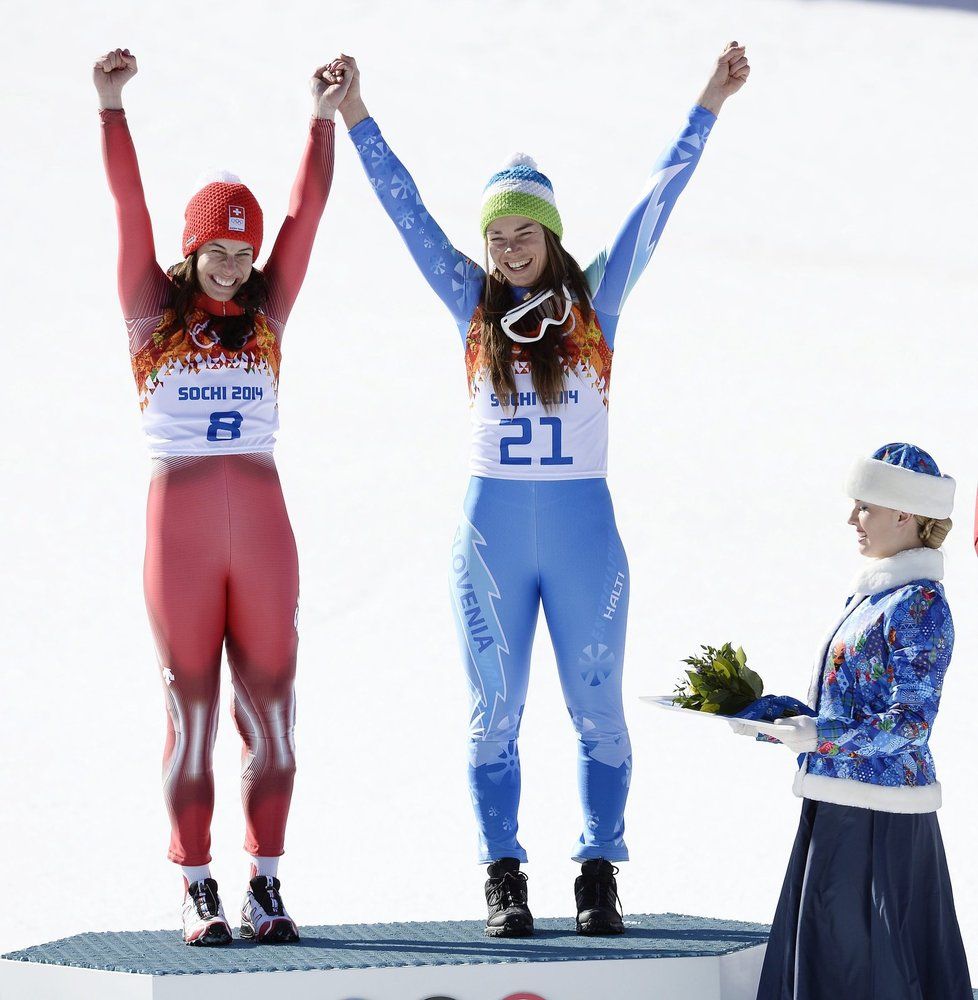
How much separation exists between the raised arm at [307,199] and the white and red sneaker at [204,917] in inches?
56.1

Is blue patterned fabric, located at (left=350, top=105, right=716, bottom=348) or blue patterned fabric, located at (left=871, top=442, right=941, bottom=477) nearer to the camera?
blue patterned fabric, located at (left=871, top=442, right=941, bottom=477)

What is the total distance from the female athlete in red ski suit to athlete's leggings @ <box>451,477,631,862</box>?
0.46 metres

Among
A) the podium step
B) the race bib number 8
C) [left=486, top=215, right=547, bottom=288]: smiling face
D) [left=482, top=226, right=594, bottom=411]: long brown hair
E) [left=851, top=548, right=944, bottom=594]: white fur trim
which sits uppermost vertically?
[left=486, top=215, right=547, bottom=288]: smiling face

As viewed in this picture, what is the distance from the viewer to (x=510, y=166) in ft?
15.4

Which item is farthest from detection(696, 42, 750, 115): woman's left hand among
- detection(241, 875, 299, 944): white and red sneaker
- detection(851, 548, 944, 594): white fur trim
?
detection(241, 875, 299, 944): white and red sneaker

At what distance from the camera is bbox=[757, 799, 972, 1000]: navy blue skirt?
380cm

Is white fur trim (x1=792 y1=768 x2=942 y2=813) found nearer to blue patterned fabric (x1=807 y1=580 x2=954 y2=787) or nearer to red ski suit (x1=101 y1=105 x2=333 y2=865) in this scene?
blue patterned fabric (x1=807 y1=580 x2=954 y2=787)

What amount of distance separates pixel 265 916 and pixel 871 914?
4.90ft

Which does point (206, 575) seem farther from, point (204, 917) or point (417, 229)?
point (417, 229)

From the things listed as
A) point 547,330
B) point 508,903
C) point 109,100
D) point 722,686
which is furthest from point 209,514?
point 722,686

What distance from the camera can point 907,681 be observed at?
3.71 metres

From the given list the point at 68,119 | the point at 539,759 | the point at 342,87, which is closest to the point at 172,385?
→ the point at 342,87

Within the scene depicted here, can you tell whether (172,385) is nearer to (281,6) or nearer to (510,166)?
(510,166)

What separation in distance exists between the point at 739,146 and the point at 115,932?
1375 cm
